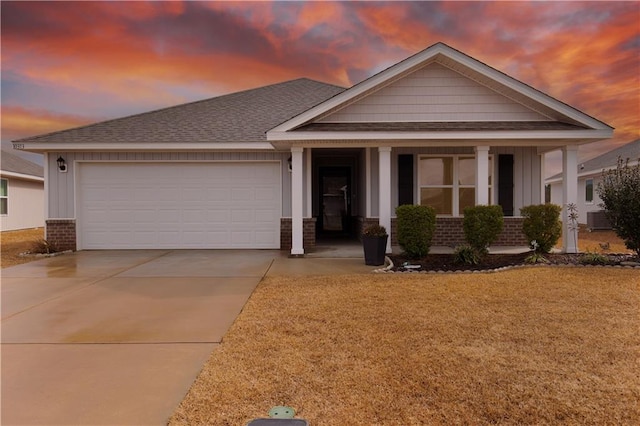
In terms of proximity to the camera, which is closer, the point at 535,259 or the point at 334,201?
the point at 535,259

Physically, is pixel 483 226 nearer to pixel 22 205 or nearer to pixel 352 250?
pixel 352 250

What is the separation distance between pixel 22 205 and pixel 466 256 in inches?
880

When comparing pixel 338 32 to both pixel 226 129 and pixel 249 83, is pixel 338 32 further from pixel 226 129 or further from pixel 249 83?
pixel 249 83

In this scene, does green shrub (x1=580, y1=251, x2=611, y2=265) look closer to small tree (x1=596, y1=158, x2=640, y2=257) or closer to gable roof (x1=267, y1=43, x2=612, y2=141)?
small tree (x1=596, y1=158, x2=640, y2=257)

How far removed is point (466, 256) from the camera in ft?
29.4

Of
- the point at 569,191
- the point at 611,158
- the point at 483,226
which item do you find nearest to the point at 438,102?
the point at 483,226

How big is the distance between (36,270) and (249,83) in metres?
13.2

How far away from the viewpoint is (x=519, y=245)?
11.6 meters

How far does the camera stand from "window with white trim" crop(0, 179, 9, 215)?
19422mm

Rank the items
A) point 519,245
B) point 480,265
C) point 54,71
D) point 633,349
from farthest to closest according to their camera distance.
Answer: point 54,71 < point 519,245 < point 480,265 < point 633,349

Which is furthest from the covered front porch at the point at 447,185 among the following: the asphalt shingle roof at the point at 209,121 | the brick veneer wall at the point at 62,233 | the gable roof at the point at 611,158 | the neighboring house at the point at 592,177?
the neighboring house at the point at 592,177

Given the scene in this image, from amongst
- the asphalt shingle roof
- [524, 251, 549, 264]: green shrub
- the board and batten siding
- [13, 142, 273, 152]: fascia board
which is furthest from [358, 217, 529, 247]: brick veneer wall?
the asphalt shingle roof

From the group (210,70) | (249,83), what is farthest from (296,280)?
(249,83)

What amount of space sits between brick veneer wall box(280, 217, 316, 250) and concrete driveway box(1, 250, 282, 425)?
284 centimetres
